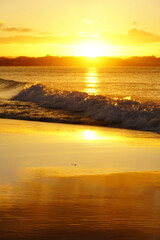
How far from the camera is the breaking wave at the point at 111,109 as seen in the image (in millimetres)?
15150

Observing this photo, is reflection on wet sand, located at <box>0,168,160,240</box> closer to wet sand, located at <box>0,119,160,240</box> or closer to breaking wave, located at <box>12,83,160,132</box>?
wet sand, located at <box>0,119,160,240</box>

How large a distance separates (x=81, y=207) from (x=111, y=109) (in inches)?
528

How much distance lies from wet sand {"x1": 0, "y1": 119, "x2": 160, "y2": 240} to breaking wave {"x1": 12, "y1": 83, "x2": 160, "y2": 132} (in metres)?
5.28

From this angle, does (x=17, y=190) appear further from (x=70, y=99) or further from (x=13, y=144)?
(x=70, y=99)

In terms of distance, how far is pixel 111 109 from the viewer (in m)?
18.0

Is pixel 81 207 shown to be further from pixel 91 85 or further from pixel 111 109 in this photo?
pixel 91 85

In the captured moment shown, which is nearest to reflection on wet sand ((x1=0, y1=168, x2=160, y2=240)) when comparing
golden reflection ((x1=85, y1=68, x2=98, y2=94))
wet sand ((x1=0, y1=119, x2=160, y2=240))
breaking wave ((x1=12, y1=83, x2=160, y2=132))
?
wet sand ((x1=0, y1=119, x2=160, y2=240))

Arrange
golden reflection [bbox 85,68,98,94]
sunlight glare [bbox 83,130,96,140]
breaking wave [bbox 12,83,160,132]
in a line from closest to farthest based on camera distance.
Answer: sunlight glare [bbox 83,130,96,140], breaking wave [bbox 12,83,160,132], golden reflection [bbox 85,68,98,94]

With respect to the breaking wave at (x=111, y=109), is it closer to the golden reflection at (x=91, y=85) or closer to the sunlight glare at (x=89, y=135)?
the sunlight glare at (x=89, y=135)

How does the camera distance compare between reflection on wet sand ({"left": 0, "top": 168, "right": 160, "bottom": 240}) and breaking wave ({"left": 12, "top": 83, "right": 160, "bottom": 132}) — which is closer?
reflection on wet sand ({"left": 0, "top": 168, "right": 160, "bottom": 240})

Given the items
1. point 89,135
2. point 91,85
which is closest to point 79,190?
point 89,135

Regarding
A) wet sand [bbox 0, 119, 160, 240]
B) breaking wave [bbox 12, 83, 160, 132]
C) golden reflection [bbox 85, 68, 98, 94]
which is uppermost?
wet sand [bbox 0, 119, 160, 240]

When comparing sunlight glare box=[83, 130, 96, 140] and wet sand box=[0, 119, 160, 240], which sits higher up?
wet sand box=[0, 119, 160, 240]

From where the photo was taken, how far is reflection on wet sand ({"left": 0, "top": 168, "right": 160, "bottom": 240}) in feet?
13.4
